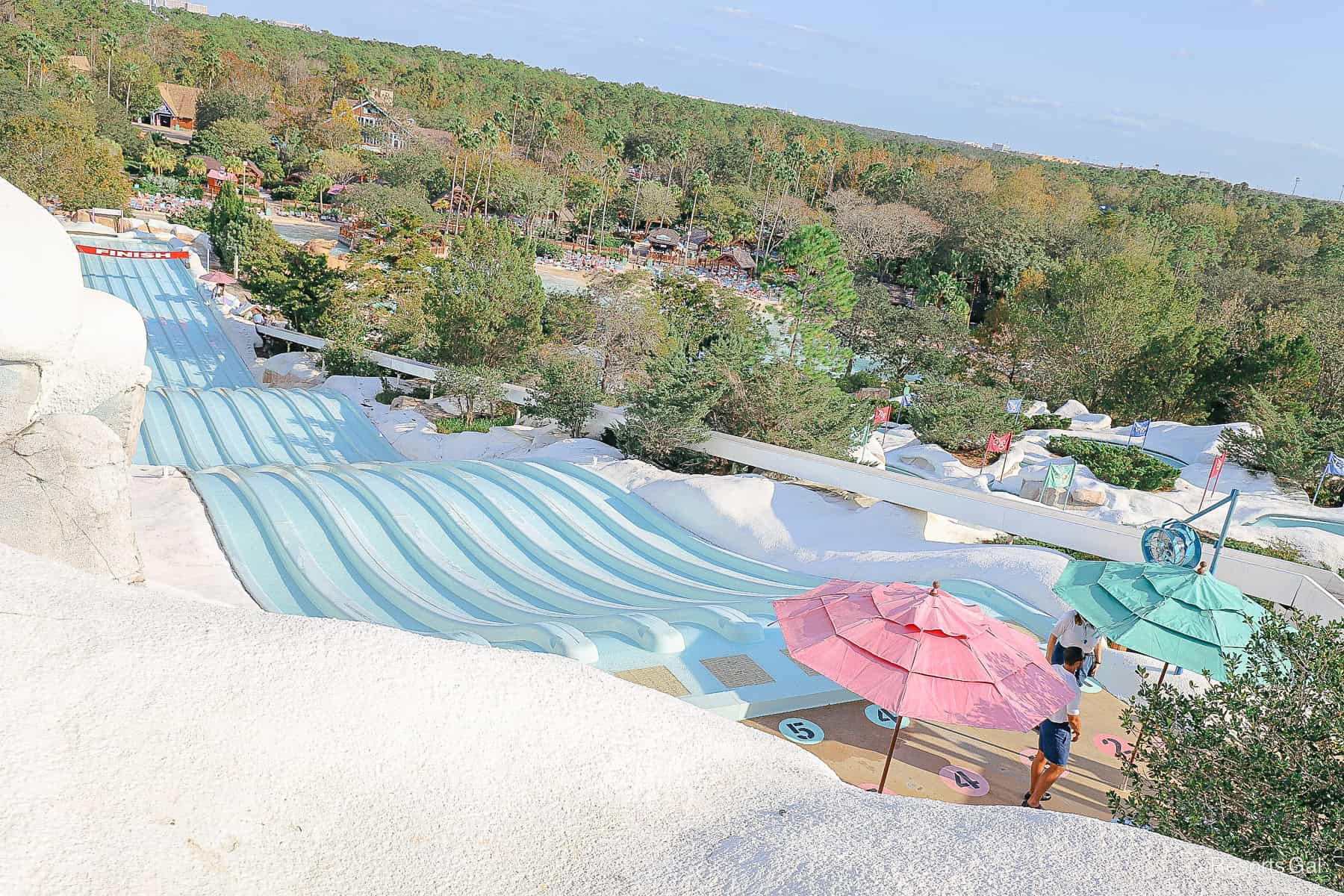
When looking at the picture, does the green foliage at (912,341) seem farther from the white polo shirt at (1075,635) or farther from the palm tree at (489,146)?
the palm tree at (489,146)

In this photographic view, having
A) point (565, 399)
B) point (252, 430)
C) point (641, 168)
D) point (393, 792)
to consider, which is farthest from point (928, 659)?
point (641, 168)

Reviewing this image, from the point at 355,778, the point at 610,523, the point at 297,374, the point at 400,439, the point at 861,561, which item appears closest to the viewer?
the point at 355,778

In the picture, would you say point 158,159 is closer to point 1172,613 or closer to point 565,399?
point 565,399

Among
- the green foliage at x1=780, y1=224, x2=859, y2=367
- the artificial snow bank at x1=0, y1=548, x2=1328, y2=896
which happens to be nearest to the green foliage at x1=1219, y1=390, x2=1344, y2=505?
the green foliage at x1=780, y1=224, x2=859, y2=367

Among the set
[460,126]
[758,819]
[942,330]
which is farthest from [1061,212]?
[758,819]

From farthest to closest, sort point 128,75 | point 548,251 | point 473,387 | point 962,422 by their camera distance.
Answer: point 128,75 → point 548,251 → point 962,422 → point 473,387

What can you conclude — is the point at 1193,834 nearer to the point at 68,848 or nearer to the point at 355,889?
the point at 355,889

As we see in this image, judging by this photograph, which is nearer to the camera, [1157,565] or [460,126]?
[1157,565]
